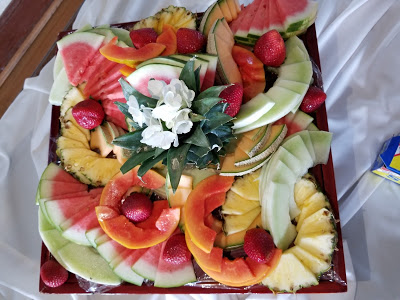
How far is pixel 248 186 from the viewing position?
1.34 meters

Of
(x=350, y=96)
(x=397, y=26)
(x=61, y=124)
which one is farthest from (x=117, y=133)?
(x=397, y=26)

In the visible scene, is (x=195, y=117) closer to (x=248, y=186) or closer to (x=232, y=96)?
(x=232, y=96)

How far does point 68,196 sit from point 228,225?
22.4 inches

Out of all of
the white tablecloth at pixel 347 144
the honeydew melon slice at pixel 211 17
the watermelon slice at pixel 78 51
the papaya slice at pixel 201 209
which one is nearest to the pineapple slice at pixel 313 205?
the papaya slice at pixel 201 209

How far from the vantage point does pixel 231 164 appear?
4.25 feet

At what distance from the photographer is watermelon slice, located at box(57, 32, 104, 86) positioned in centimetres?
152

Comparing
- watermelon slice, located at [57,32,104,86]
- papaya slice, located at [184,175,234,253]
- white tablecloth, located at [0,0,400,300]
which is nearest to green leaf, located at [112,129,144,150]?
papaya slice, located at [184,175,234,253]

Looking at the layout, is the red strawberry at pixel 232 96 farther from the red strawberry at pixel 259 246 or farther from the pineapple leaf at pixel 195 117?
the red strawberry at pixel 259 246

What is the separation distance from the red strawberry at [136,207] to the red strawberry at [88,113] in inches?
12.1

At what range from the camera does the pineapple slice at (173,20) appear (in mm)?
1527

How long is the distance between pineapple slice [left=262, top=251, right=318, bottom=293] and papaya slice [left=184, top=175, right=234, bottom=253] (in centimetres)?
21

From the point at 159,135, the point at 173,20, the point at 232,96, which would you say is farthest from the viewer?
the point at 173,20

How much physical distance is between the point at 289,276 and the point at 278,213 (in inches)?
7.6

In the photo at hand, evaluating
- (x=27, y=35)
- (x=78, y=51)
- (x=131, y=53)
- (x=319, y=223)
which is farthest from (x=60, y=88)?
(x=319, y=223)
